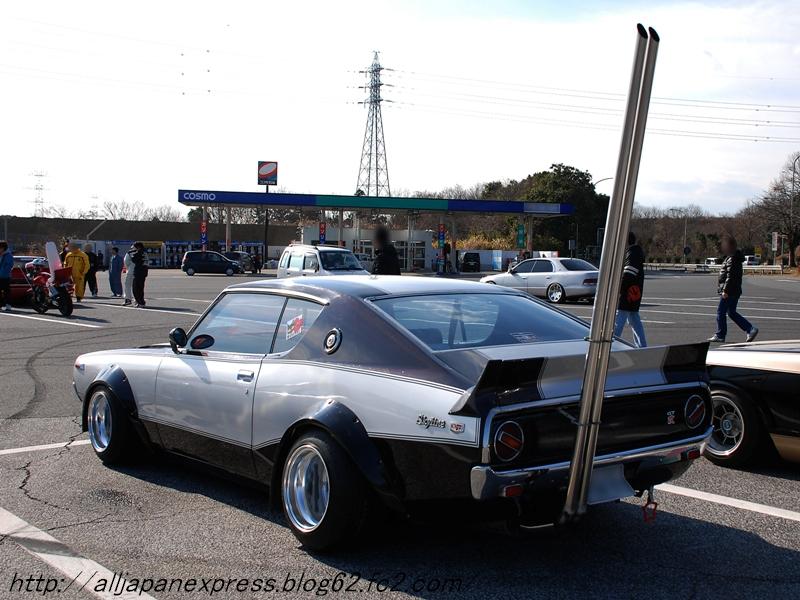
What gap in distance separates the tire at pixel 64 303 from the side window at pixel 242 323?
14652 mm

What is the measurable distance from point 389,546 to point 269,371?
3.86 ft

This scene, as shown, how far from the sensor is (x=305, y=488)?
4.38 metres

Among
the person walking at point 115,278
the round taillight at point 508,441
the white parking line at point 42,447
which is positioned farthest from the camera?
the person walking at point 115,278

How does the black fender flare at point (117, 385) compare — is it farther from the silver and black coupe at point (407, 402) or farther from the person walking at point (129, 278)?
the person walking at point (129, 278)

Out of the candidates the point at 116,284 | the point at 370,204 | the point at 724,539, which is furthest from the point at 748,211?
the point at 724,539

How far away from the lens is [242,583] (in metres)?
3.95

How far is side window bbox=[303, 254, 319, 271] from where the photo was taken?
23.2 m

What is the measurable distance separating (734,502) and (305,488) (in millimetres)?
2758

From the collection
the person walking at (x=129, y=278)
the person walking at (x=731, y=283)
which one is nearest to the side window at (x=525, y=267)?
the person walking at (x=129, y=278)

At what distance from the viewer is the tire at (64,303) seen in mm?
19062

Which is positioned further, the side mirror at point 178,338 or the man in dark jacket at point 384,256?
the man in dark jacket at point 384,256

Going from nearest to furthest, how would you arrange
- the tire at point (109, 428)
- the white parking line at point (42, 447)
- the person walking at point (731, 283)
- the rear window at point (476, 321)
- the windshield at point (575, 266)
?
the rear window at point (476, 321) → the tire at point (109, 428) → the white parking line at point (42, 447) → the person walking at point (731, 283) → the windshield at point (575, 266)

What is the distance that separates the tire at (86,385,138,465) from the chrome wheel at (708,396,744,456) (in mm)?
4203

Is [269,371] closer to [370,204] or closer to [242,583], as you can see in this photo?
[242,583]
